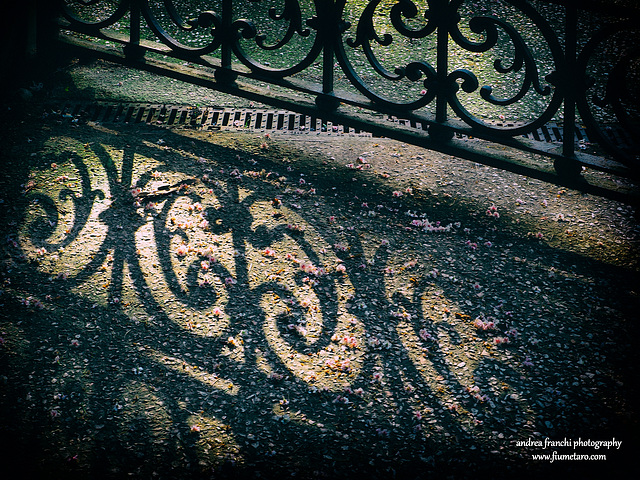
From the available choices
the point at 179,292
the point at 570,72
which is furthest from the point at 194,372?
the point at 570,72

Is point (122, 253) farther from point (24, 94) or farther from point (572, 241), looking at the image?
point (572, 241)

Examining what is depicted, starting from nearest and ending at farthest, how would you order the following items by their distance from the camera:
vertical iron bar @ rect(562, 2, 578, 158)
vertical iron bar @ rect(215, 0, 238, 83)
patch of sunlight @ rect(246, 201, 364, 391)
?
patch of sunlight @ rect(246, 201, 364, 391), vertical iron bar @ rect(562, 2, 578, 158), vertical iron bar @ rect(215, 0, 238, 83)

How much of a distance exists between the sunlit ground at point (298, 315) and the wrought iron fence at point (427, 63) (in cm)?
36

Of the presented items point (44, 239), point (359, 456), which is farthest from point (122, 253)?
point (359, 456)

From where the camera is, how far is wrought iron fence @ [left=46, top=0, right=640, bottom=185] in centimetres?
283

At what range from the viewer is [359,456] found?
6.93ft

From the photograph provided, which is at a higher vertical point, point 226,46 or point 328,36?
point 328,36

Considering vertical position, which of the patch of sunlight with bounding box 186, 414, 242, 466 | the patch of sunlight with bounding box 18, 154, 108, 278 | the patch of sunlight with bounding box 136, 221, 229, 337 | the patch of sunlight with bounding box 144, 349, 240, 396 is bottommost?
the patch of sunlight with bounding box 186, 414, 242, 466

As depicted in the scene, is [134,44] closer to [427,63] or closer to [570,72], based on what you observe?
[427,63]

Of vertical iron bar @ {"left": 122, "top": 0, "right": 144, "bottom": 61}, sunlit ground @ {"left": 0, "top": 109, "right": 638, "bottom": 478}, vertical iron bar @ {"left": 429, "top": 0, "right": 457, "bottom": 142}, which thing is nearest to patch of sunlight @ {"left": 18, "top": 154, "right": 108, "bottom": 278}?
sunlit ground @ {"left": 0, "top": 109, "right": 638, "bottom": 478}

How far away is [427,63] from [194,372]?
1.92m

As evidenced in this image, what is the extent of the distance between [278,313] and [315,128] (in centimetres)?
165

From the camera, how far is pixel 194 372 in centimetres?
238

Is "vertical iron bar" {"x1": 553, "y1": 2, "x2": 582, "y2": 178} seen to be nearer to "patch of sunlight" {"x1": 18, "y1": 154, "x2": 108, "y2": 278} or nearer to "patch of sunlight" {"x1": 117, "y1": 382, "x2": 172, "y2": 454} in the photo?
"patch of sunlight" {"x1": 117, "y1": 382, "x2": 172, "y2": 454}
